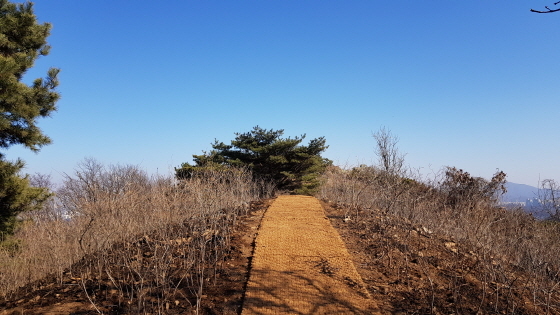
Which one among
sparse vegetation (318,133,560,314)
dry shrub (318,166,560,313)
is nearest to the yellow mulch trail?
sparse vegetation (318,133,560,314)

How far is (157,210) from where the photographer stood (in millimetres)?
7051

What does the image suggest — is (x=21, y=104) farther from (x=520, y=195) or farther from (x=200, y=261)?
(x=520, y=195)

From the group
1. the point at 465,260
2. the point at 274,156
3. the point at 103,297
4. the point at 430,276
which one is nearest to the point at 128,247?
the point at 103,297

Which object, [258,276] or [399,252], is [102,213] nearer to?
[258,276]

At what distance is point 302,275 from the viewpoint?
4.69 meters

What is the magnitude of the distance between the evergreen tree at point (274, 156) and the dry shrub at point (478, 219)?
187 cm

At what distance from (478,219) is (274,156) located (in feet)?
28.2

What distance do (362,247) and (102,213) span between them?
4.35 metres

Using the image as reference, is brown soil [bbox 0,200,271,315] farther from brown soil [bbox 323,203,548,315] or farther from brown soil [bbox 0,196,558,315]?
brown soil [bbox 323,203,548,315]

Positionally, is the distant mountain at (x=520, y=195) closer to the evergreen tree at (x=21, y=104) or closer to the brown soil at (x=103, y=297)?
the brown soil at (x=103, y=297)

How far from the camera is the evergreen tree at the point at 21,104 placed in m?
8.15

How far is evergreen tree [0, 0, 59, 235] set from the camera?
321 inches

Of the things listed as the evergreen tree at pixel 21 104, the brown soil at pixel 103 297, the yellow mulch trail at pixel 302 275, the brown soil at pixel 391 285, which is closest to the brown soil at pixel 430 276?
the brown soil at pixel 391 285

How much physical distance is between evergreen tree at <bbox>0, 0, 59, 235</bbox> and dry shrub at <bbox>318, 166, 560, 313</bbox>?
323 inches
